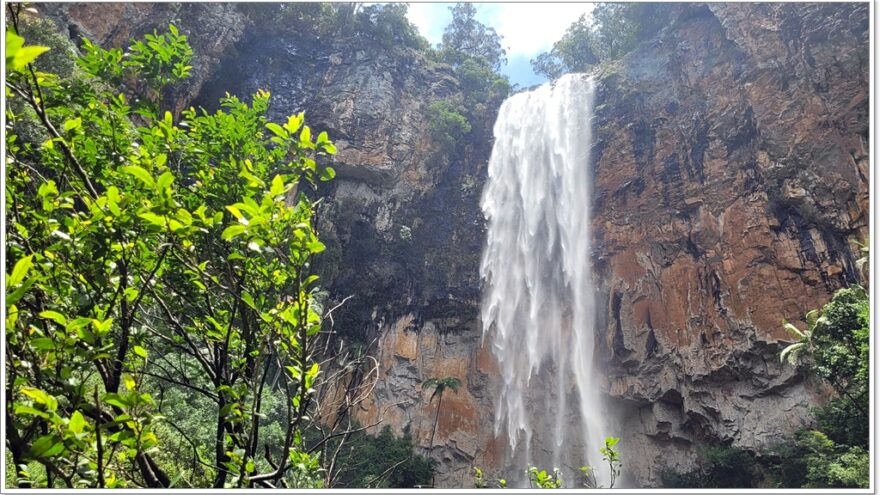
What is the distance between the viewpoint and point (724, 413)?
47.2 ft

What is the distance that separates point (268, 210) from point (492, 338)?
18666 mm

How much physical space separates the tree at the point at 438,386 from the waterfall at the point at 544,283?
2.17m

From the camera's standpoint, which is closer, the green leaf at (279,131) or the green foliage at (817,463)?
the green leaf at (279,131)

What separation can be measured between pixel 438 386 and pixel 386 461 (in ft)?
10.1

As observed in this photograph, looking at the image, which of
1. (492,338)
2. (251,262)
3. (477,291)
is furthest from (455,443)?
(251,262)

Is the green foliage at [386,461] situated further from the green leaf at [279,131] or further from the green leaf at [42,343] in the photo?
the green leaf at [42,343]

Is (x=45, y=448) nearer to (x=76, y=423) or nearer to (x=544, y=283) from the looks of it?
(x=76, y=423)

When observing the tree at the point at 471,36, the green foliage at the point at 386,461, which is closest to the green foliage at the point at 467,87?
the tree at the point at 471,36

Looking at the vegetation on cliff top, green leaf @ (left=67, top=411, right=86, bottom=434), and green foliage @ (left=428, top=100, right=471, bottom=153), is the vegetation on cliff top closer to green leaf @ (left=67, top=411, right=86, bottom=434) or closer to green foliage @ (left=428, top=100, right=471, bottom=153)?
green leaf @ (left=67, top=411, right=86, bottom=434)

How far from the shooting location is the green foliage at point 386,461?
50.2 ft

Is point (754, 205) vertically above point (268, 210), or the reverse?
point (754, 205)

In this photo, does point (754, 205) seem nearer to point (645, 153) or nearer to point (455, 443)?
point (645, 153)

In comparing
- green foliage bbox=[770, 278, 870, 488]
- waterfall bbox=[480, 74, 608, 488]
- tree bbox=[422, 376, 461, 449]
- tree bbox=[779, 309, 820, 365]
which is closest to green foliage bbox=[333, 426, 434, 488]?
tree bbox=[422, 376, 461, 449]

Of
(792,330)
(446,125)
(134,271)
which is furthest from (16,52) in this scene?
(446,125)
